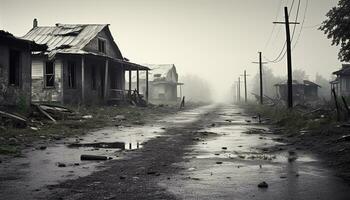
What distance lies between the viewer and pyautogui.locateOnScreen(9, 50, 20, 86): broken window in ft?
58.0

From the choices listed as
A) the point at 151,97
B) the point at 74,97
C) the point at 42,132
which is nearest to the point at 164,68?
the point at 151,97

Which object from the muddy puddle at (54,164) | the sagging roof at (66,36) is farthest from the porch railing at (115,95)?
the muddy puddle at (54,164)

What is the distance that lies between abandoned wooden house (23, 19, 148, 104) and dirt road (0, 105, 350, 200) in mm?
17072

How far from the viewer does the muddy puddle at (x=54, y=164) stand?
5.15 meters

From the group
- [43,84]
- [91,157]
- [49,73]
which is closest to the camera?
[91,157]

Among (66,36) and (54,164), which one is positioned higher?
(66,36)

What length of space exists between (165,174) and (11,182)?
233 cm

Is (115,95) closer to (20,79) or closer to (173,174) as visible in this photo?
(20,79)

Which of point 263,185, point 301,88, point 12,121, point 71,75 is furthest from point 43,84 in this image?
point 301,88

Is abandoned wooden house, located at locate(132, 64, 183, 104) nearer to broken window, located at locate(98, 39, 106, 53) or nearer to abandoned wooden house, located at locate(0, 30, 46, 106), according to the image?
broken window, located at locate(98, 39, 106, 53)

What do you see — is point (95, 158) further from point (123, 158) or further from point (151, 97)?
point (151, 97)

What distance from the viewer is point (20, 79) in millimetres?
17875

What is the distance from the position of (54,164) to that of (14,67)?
1254cm

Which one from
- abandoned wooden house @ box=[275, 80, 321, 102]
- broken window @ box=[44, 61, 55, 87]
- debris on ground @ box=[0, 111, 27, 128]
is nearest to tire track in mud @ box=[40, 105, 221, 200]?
debris on ground @ box=[0, 111, 27, 128]
